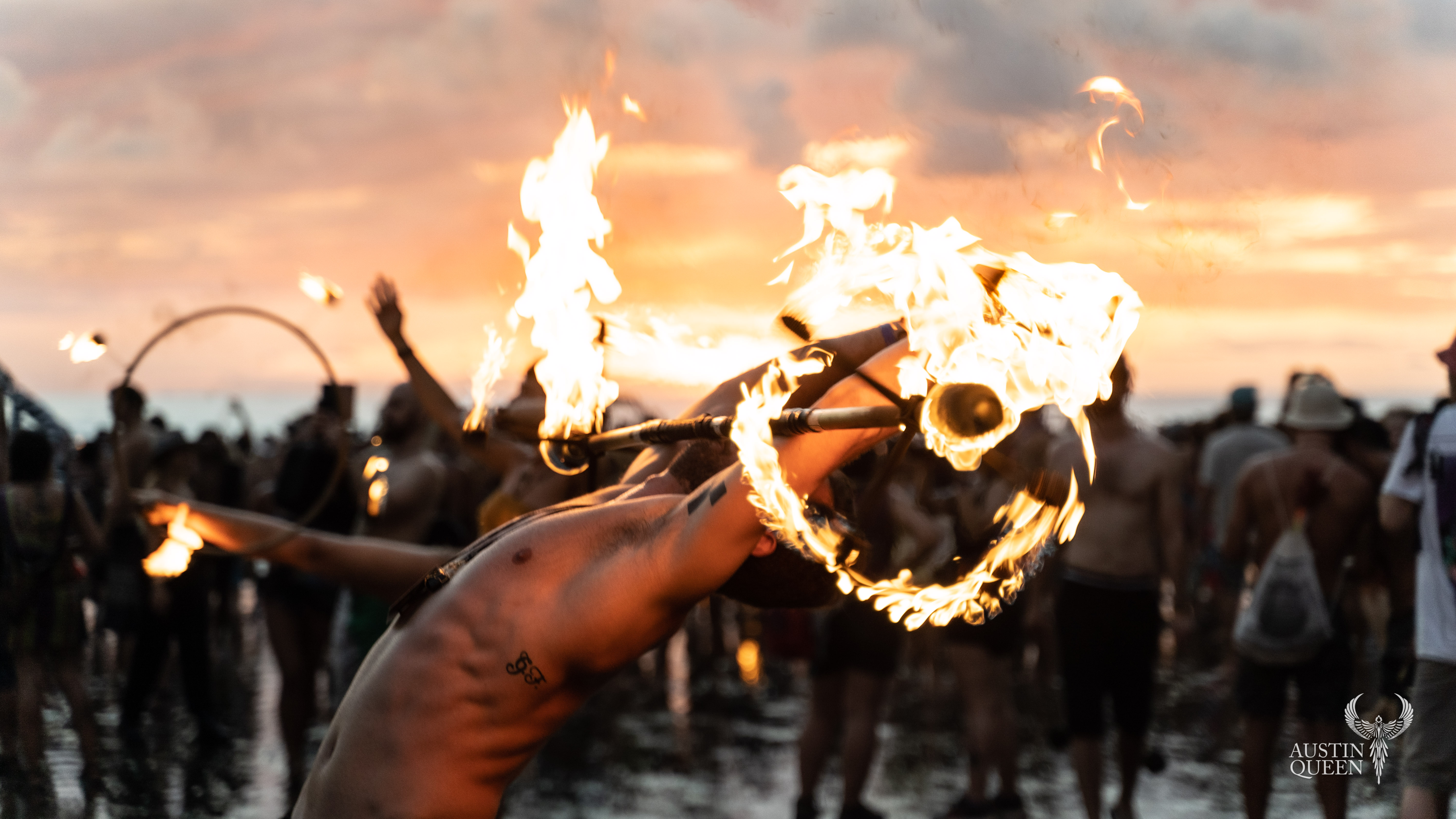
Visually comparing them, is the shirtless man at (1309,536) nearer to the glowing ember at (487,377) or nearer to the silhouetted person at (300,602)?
the glowing ember at (487,377)

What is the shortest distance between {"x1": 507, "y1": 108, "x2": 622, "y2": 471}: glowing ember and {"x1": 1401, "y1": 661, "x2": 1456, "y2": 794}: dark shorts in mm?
3296

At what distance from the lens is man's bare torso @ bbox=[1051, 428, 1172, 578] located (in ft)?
22.1

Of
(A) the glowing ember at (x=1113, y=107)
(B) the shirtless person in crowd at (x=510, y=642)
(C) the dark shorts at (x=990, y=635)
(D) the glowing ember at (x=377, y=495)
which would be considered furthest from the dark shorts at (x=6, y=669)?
(A) the glowing ember at (x=1113, y=107)

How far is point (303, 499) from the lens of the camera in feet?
23.5

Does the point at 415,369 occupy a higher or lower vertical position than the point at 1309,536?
higher

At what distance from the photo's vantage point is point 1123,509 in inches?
266

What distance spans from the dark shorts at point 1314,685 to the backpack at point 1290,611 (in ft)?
0.19

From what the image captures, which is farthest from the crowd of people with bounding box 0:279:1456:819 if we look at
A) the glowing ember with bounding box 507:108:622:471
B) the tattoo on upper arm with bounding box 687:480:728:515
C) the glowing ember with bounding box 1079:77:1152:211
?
the glowing ember with bounding box 1079:77:1152:211

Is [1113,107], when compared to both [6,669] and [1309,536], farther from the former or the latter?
[6,669]

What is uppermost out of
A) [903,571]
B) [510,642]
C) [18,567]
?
[18,567]

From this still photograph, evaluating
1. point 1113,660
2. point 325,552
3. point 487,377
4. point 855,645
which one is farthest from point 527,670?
point 1113,660

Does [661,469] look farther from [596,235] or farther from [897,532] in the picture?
[897,532]

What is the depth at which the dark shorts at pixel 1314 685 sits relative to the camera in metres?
6.29

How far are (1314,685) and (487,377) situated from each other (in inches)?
165
